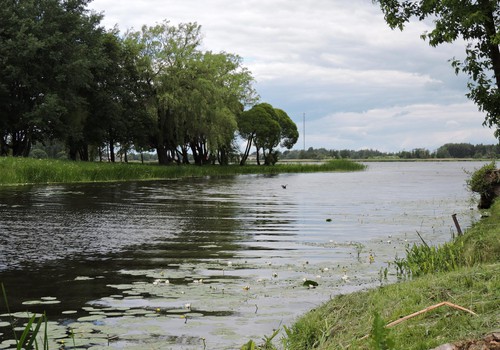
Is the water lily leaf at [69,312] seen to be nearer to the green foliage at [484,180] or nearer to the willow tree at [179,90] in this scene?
the green foliage at [484,180]

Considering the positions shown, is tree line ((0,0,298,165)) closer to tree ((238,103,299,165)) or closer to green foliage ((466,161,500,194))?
tree ((238,103,299,165))

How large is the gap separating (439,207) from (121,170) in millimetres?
31034

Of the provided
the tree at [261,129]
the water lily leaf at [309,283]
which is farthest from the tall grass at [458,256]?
the tree at [261,129]

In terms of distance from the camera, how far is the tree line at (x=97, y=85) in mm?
51312

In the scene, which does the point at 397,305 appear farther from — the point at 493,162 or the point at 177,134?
the point at 177,134

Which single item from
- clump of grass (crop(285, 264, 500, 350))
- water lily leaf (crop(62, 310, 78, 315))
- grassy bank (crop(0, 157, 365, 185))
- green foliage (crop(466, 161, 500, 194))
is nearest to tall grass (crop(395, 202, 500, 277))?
clump of grass (crop(285, 264, 500, 350))

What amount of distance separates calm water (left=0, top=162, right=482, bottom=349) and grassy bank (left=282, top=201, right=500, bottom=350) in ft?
3.01

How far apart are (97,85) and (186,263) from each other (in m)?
56.7

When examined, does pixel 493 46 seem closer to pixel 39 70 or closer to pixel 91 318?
pixel 91 318

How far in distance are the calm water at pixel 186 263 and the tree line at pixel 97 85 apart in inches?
1223

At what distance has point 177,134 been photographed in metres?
68.4

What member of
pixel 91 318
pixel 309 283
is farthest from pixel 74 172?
pixel 91 318


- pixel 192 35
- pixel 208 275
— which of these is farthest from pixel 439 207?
pixel 192 35

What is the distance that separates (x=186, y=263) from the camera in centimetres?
1151
